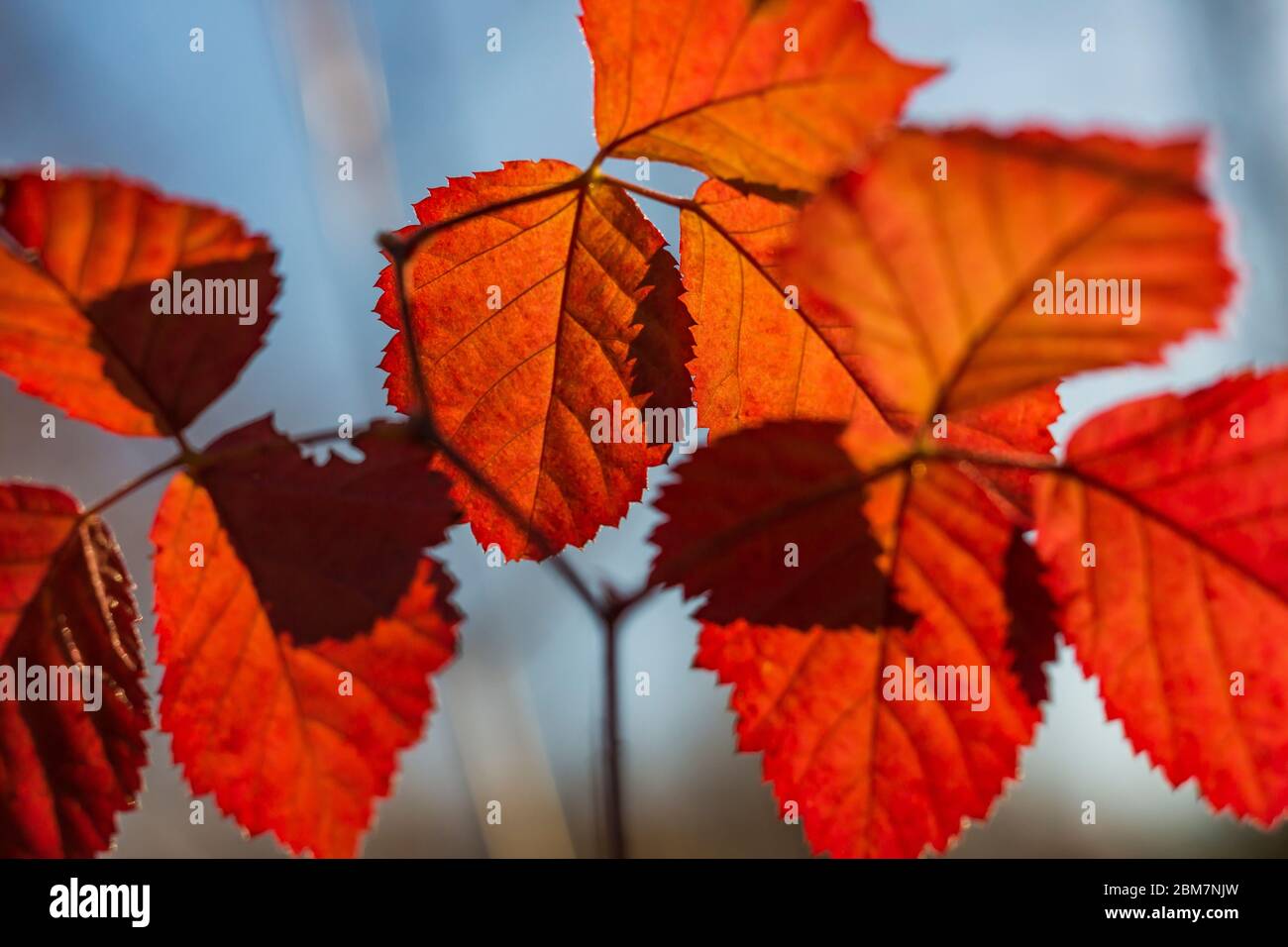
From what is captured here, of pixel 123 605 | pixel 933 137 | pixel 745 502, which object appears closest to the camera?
pixel 933 137

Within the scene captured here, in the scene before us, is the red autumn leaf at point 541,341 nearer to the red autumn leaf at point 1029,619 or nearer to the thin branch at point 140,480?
the thin branch at point 140,480

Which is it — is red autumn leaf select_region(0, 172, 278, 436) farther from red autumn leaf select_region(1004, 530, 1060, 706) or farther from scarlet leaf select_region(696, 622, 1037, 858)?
red autumn leaf select_region(1004, 530, 1060, 706)

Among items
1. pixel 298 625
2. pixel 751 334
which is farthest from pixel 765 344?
pixel 298 625

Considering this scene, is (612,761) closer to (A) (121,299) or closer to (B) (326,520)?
(B) (326,520)

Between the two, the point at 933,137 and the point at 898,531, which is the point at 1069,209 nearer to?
the point at 933,137

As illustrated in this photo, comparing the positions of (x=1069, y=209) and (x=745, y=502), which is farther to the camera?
(x=745, y=502)

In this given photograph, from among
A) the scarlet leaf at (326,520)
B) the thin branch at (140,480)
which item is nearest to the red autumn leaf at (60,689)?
the thin branch at (140,480)

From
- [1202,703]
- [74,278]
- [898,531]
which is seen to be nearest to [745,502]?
[898,531]
